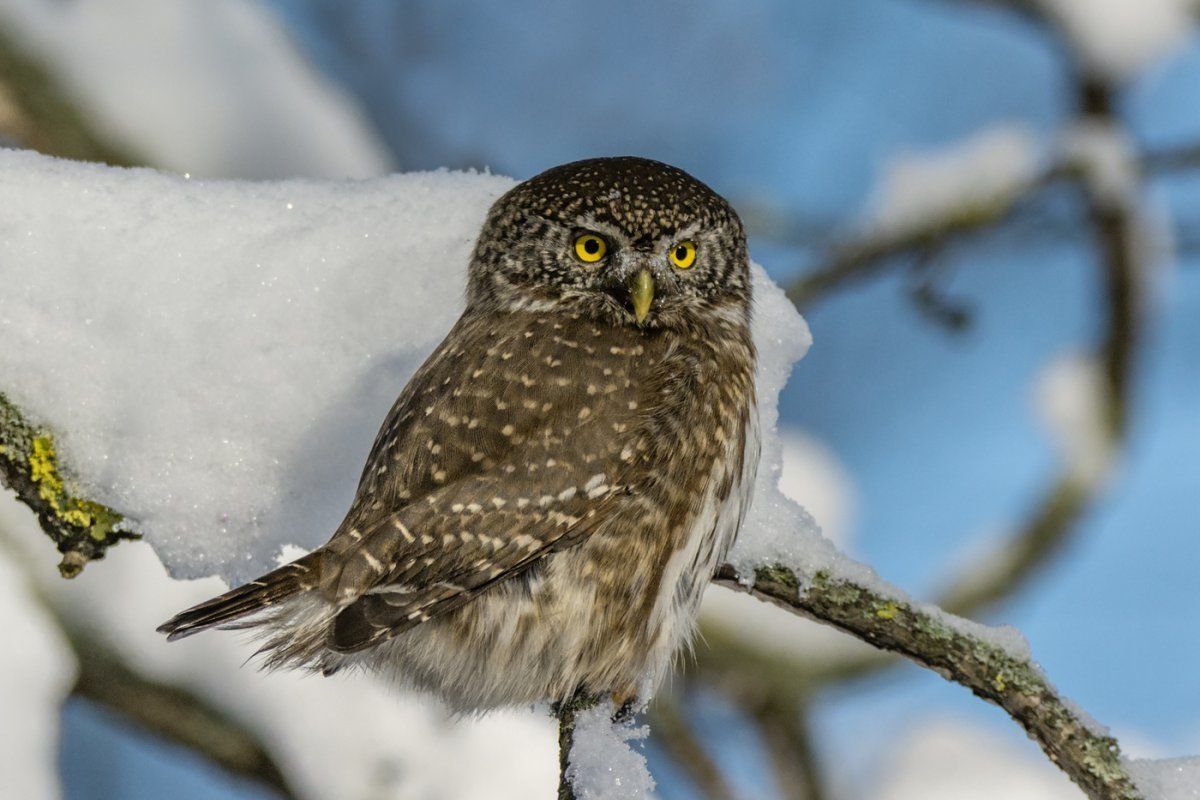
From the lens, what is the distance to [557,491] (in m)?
2.34

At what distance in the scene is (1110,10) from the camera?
5289mm

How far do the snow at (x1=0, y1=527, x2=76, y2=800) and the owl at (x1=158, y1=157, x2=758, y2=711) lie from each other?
25.8 inches

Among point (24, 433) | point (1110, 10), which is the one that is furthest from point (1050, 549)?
point (24, 433)

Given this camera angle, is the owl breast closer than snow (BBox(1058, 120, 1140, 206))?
Yes

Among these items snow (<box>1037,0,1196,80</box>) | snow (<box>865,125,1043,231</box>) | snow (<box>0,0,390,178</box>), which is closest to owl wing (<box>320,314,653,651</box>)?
snow (<box>0,0,390,178</box>)

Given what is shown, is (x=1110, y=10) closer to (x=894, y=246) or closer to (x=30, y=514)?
(x=894, y=246)

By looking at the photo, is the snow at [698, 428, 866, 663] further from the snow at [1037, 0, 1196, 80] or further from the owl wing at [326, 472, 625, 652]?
the snow at [1037, 0, 1196, 80]

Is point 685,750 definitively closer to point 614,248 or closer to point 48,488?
point 614,248

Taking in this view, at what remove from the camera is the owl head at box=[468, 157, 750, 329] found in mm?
2715

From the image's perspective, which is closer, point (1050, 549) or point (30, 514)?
point (30, 514)

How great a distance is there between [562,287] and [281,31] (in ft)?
7.68

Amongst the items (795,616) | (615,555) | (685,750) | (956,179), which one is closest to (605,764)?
(615,555)

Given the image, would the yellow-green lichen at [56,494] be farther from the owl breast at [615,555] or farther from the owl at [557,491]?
the owl breast at [615,555]

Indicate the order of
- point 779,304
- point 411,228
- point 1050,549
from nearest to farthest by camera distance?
point 411,228, point 779,304, point 1050,549
